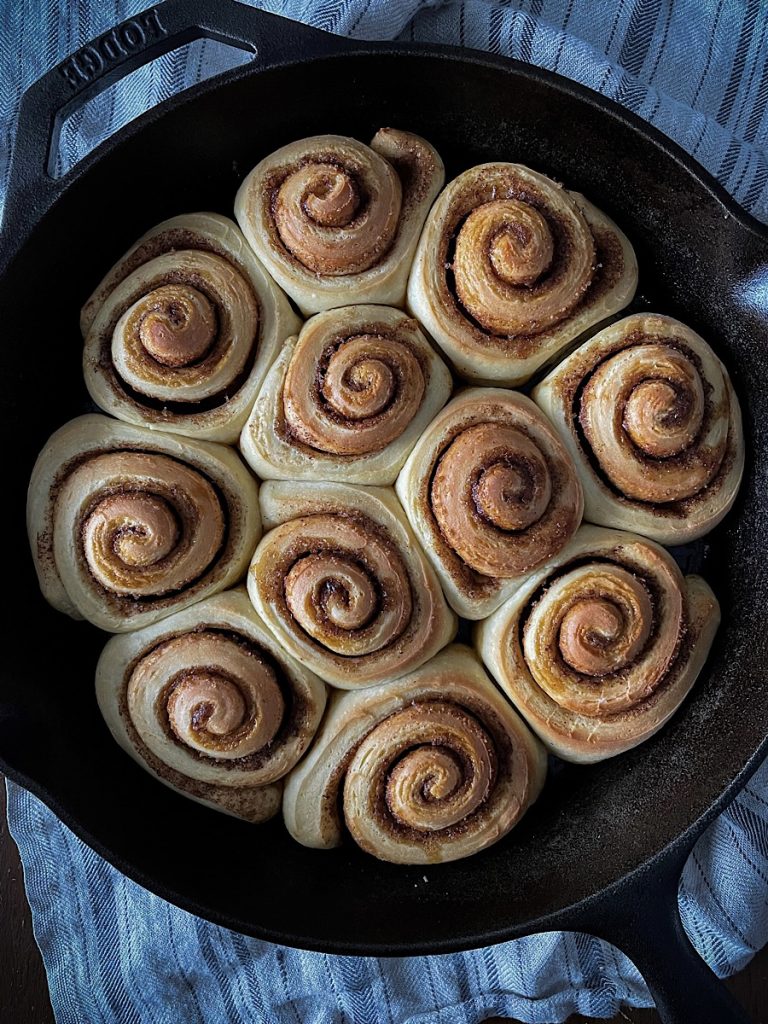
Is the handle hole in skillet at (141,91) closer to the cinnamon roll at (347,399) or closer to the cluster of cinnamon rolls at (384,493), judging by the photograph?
the cluster of cinnamon rolls at (384,493)

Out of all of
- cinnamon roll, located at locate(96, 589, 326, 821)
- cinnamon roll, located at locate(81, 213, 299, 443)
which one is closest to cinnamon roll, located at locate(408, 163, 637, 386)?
cinnamon roll, located at locate(81, 213, 299, 443)

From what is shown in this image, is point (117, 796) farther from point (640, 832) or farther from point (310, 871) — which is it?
point (640, 832)

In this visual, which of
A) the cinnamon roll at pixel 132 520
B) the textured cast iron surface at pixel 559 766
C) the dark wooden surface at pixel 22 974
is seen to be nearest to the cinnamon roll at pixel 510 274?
the textured cast iron surface at pixel 559 766

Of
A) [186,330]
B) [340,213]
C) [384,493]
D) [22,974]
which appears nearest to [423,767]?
[384,493]

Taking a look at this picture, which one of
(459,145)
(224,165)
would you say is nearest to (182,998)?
(224,165)

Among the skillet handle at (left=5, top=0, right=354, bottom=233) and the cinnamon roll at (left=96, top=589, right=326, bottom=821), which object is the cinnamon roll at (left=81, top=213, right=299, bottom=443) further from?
the cinnamon roll at (left=96, top=589, right=326, bottom=821)

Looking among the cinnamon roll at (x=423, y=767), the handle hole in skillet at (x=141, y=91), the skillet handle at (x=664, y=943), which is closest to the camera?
the skillet handle at (x=664, y=943)

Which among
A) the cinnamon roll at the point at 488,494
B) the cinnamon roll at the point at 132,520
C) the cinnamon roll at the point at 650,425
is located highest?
the cinnamon roll at the point at 650,425
